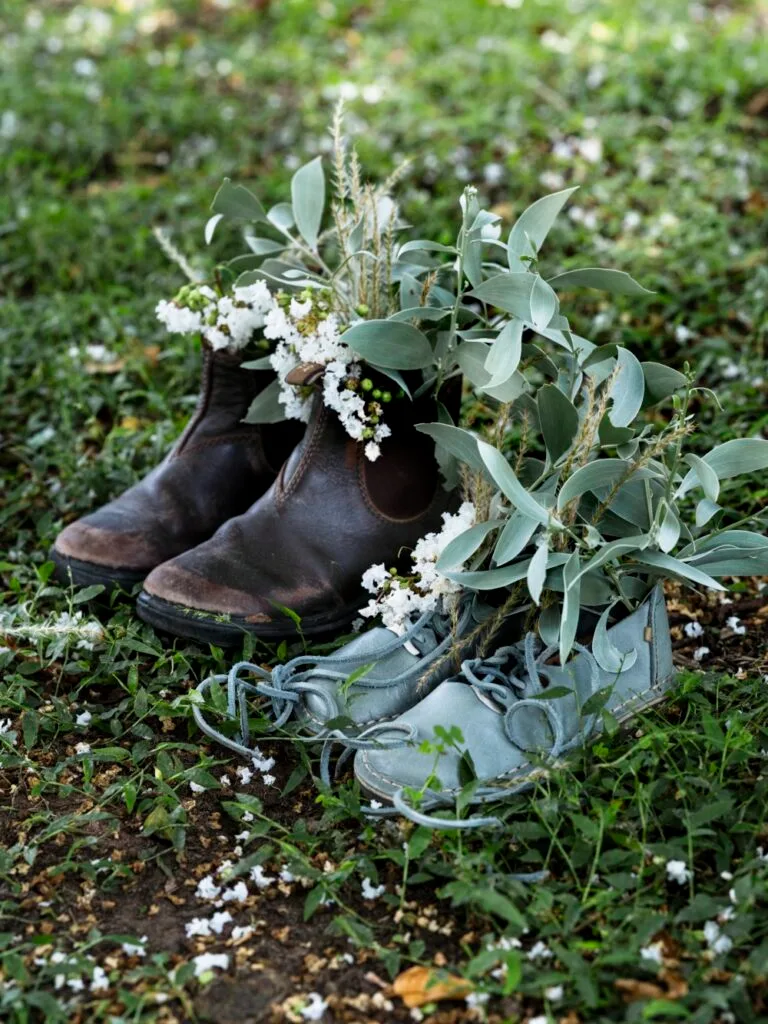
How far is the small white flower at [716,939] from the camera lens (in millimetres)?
1403

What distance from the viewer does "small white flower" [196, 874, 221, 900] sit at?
5.10 ft

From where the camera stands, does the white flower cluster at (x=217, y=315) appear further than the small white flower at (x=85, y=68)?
No

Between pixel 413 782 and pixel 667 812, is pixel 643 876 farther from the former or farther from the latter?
pixel 413 782

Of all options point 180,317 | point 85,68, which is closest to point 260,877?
point 180,317

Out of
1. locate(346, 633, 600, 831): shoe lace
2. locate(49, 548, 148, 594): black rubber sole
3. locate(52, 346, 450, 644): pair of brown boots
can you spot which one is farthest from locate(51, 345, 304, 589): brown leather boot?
locate(346, 633, 600, 831): shoe lace

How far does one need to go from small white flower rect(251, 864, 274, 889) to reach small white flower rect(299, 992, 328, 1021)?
20cm

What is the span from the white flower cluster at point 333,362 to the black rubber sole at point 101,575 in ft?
1.64

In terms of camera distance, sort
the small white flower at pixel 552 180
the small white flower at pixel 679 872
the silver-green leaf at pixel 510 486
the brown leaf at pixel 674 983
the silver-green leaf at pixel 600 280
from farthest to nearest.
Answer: the small white flower at pixel 552 180 < the silver-green leaf at pixel 600 280 < the silver-green leaf at pixel 510 486 < the small white flower at pixel 679 872 < the brown leaf at pixel 674 983

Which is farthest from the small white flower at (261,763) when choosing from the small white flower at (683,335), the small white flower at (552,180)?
the small white flower at (552,180)

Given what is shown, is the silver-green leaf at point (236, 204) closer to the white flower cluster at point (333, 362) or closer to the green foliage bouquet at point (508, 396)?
the green foliage bouquet at point (508, 396)

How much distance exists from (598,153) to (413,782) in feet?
8.41

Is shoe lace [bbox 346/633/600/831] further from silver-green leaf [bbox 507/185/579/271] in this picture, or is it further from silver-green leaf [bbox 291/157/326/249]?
silver-green leaf [bbox 291/157/326/249]

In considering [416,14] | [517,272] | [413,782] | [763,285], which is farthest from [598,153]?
[413,782]

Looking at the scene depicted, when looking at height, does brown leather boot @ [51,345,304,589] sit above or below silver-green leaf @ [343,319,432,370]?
below
